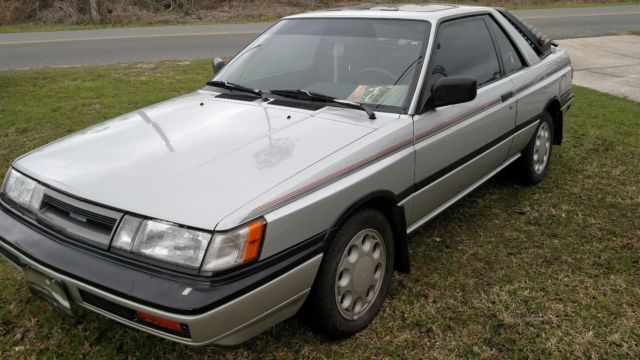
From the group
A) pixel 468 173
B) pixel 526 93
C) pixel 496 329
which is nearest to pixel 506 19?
pixel 526 93

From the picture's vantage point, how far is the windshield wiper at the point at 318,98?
2822 millimetres

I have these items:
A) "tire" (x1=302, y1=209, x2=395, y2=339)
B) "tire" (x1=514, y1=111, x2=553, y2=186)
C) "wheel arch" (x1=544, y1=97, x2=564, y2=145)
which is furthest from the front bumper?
"wheel arch" (x1=544, y1=97, x2=564, y2=145)

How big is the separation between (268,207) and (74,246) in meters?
0.85

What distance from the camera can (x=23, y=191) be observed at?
2.49m

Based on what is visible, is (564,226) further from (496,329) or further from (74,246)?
(74,246)

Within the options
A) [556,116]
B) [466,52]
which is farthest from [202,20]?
[466,52]

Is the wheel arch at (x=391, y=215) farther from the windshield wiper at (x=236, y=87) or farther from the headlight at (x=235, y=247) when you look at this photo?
the windshield wiper at (x=236, y=87)

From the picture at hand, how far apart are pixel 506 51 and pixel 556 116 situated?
3.62 ft

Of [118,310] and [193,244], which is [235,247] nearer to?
[193,244]

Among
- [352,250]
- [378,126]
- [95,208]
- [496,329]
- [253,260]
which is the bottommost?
[496,329]

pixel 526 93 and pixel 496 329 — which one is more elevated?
pixel 526 93

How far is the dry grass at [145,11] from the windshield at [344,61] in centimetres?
1380

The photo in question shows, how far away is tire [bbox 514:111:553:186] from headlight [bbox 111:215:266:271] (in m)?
3.06

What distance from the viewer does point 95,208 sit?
2.16 meters
